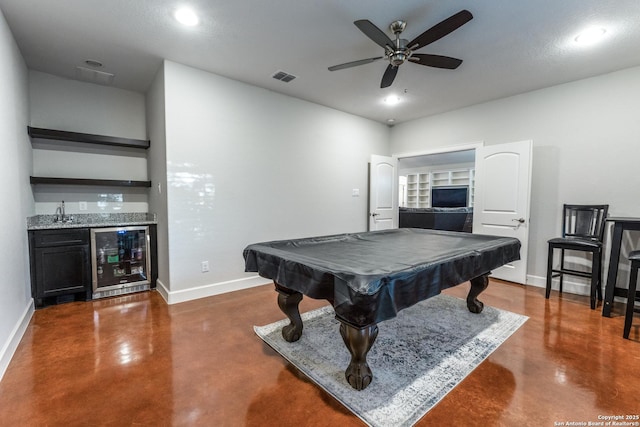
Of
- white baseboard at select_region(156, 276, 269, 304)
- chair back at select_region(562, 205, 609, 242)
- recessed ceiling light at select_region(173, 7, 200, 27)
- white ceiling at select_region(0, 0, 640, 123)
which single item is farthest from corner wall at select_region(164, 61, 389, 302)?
chair back at select_region(562, 205, 609, 242)

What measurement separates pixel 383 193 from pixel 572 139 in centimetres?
263

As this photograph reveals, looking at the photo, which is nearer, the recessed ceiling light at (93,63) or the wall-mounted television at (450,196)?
the recessed ceiling light at (93,63)

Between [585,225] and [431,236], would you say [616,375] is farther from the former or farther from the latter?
[585,225]

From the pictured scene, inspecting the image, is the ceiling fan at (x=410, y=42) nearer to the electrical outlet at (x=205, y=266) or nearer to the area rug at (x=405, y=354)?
the area rug at (x=405, y=354)

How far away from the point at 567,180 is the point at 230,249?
170 inches

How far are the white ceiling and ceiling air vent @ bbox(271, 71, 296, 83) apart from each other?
0.30 ft

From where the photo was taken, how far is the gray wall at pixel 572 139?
314 centimetres

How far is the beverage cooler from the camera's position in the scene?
10.7 feet

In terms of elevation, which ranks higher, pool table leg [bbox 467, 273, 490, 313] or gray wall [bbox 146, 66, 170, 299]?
gray wall [bbox 146, 66, 170, 299]

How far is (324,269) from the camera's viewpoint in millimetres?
1495

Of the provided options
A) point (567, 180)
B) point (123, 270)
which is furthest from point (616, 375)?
point (123, 270)

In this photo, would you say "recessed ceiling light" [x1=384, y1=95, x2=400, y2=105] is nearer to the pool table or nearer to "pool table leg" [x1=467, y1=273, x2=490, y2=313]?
the pool table

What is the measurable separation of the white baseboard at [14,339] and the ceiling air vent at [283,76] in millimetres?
3357

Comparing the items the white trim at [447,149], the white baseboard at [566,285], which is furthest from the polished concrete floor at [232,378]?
the white trim at [447,149]
